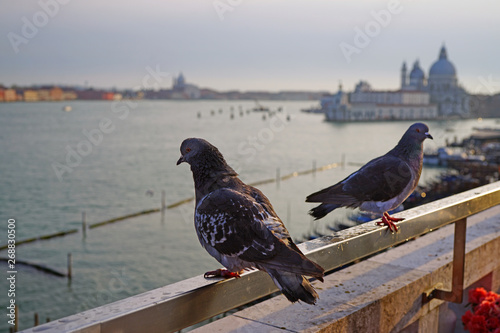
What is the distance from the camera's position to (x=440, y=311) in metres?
3.04

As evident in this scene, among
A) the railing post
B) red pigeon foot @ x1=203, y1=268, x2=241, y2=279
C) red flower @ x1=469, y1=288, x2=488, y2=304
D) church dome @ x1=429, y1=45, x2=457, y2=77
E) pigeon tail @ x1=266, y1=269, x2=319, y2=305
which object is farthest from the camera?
church dome @ x1=429, y1=45, x2=457, y2=77

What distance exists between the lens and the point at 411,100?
120875 mm

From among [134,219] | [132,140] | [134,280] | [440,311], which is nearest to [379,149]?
[132,140]

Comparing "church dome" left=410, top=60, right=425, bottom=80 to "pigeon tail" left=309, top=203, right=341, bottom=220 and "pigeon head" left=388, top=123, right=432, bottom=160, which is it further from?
"pigeon tail" left=309, top=203, right=341, bottom=220

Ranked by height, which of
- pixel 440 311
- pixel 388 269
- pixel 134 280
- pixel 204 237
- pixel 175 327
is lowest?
pixel 134 280

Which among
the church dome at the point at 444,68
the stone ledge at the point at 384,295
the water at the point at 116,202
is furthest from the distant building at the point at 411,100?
the stone ledge at the point at 384,295

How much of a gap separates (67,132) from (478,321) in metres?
96.0

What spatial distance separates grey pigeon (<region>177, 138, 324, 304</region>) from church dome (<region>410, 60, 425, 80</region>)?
469ft

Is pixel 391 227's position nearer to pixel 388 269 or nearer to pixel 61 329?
pixel 388 269

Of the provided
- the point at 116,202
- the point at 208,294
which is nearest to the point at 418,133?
the point at 208,294

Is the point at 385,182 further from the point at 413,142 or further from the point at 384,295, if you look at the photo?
the point at 384,295

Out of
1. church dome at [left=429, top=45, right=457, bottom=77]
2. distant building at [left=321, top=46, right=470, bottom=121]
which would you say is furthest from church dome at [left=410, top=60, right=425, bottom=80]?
church dome at [left=429, top=45, right=457, bottom=77]

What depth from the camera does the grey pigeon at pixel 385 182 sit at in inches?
99.8

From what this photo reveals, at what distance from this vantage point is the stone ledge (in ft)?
7.41
